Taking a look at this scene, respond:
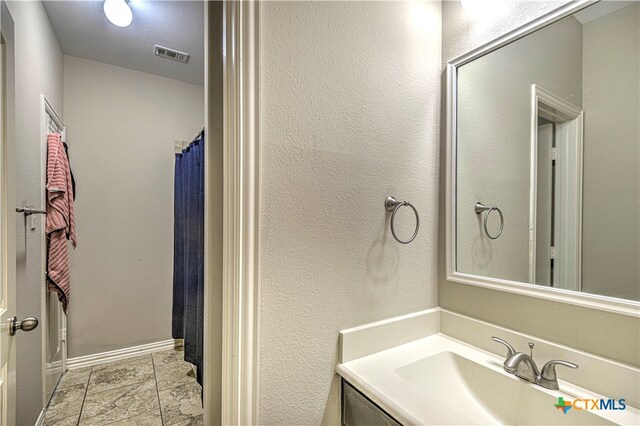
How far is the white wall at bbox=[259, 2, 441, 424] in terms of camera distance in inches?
33.0

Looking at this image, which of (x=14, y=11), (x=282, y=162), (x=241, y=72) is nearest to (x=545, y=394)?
(x=282, y=162)

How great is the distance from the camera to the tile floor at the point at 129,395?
1.72m

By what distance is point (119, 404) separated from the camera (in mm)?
1844

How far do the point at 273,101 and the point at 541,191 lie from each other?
0.98 m

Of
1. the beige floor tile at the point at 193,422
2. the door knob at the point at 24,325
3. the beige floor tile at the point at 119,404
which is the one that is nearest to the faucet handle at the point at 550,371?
the door knob at the point at 24,325

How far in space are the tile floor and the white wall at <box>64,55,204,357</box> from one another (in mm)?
248

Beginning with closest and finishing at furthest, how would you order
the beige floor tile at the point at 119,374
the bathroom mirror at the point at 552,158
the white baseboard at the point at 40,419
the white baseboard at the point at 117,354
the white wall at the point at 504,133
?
1. the bathroom mirror at the point at 552,158
2. the white wall at the point at 504,133
3. the white baseboard at the point at 40,419
4. the beige floor tile at the point at 119,374
5. the white baseboard at the point at 117,354


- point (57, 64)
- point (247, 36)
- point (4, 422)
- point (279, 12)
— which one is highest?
point (57, 64)

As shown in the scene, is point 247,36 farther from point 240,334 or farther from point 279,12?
point 240,334

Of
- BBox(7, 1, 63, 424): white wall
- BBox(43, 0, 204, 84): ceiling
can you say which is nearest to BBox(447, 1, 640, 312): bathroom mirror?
BBox(43, 0, 204, 84): ceiling

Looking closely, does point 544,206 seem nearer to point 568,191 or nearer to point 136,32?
point 568,191

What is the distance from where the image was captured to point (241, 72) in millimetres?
774

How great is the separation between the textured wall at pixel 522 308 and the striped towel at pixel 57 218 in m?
2.18
